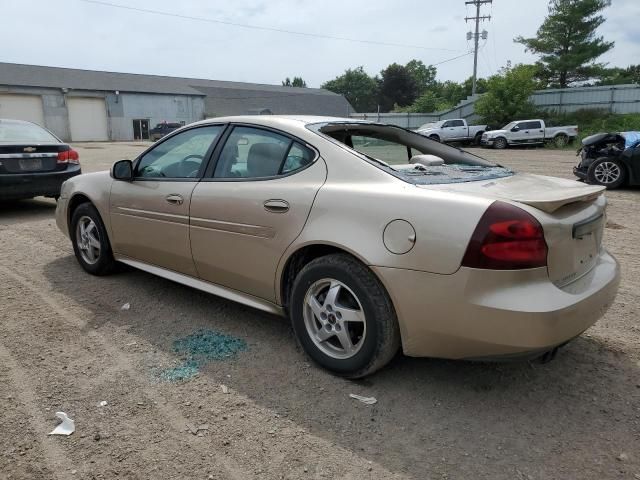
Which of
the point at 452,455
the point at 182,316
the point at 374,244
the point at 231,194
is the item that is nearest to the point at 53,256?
the point at 182,316

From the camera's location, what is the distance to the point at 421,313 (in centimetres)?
252

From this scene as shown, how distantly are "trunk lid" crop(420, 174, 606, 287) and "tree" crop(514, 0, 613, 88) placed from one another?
43.7 meters

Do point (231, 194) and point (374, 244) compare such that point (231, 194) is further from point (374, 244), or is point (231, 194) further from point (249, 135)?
point (374, 244)

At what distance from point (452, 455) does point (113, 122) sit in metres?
46.8

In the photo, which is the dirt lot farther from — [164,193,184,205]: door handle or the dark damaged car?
the dark damaged car

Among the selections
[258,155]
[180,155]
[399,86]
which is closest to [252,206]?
[258,155]

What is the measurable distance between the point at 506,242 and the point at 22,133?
792cm

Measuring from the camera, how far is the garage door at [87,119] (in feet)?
137

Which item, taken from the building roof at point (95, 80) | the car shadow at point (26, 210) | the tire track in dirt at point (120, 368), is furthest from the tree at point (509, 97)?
the tire track in dirt at point (120, 368)

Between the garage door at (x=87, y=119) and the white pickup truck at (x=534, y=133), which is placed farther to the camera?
the garage door at (x=87, y=119)

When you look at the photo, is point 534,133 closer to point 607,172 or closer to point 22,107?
point 607,172

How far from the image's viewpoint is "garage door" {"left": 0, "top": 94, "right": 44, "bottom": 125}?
3825 cm

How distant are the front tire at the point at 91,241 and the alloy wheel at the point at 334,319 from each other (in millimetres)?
2471

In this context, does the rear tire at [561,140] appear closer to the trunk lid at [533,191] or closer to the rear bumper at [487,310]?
the trunk lid at [533,191]
